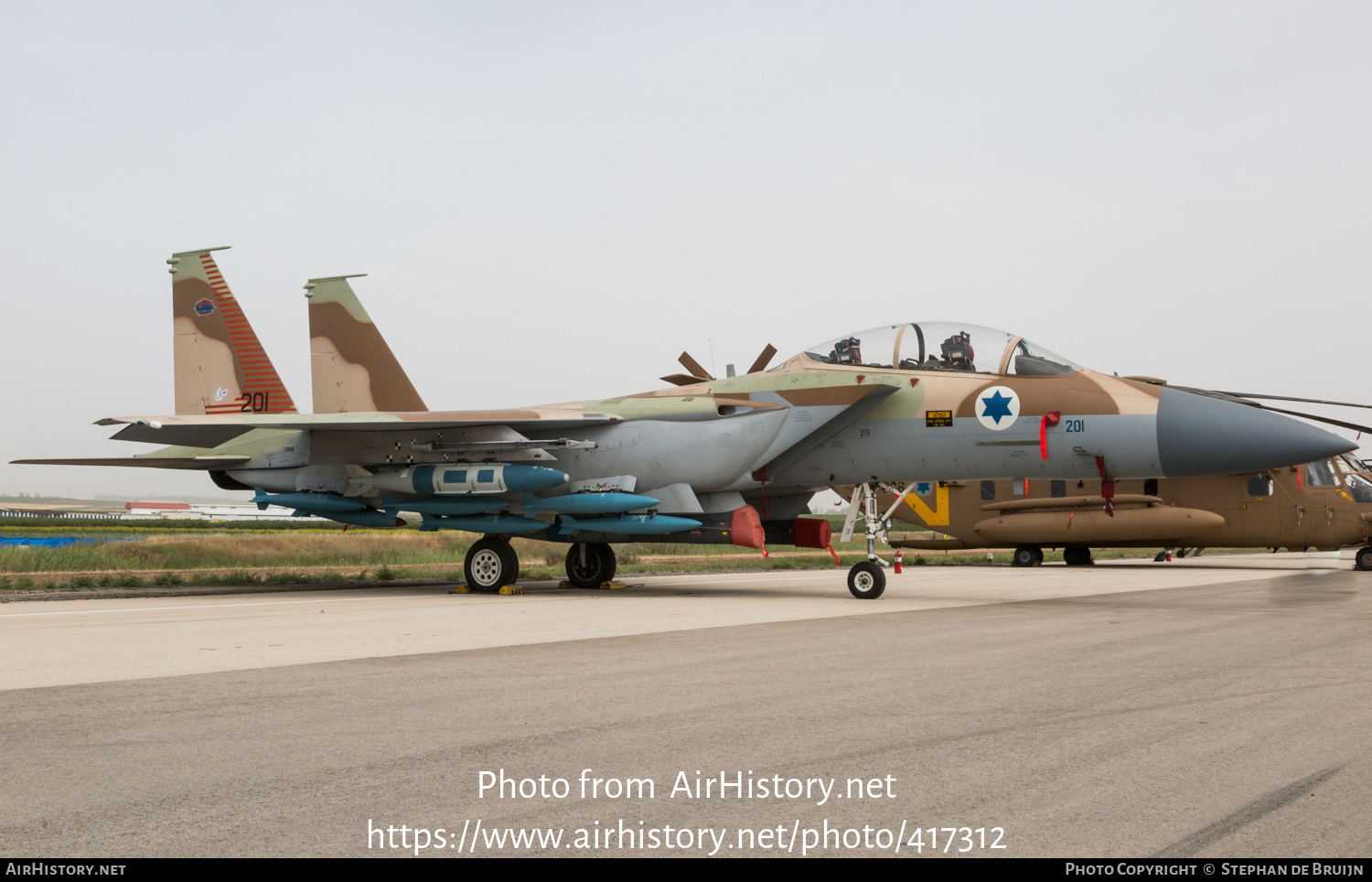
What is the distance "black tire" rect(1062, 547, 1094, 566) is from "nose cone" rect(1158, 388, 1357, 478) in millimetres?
17631

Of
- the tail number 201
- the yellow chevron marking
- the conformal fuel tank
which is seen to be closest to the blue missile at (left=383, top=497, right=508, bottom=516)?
the tail number 201

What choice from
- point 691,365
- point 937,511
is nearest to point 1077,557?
point 937,511

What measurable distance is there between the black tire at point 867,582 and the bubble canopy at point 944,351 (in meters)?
2.73

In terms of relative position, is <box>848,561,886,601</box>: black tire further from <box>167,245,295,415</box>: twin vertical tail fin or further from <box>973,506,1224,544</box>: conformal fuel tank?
<box>973,506,1224,544</box>: conformal fuel tank

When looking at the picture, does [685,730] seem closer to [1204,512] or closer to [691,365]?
[691,365]

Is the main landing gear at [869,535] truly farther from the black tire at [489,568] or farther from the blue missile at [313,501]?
the blue missile at [313,501]

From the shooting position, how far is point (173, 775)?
4160 millimetres

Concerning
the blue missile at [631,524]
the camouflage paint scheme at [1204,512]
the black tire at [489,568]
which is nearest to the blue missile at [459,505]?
the black tire at [489,568]

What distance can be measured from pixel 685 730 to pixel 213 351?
15.6 metres

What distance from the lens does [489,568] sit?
15.9 metres

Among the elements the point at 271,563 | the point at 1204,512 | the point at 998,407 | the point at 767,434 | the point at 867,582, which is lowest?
the point at 271,563

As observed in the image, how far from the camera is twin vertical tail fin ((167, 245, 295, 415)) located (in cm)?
1822

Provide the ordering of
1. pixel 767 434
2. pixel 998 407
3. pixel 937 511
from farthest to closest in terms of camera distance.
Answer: pixel 937 511
pixel 767 434
pixel 998 407

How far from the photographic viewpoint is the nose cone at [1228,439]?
41.5 ft
